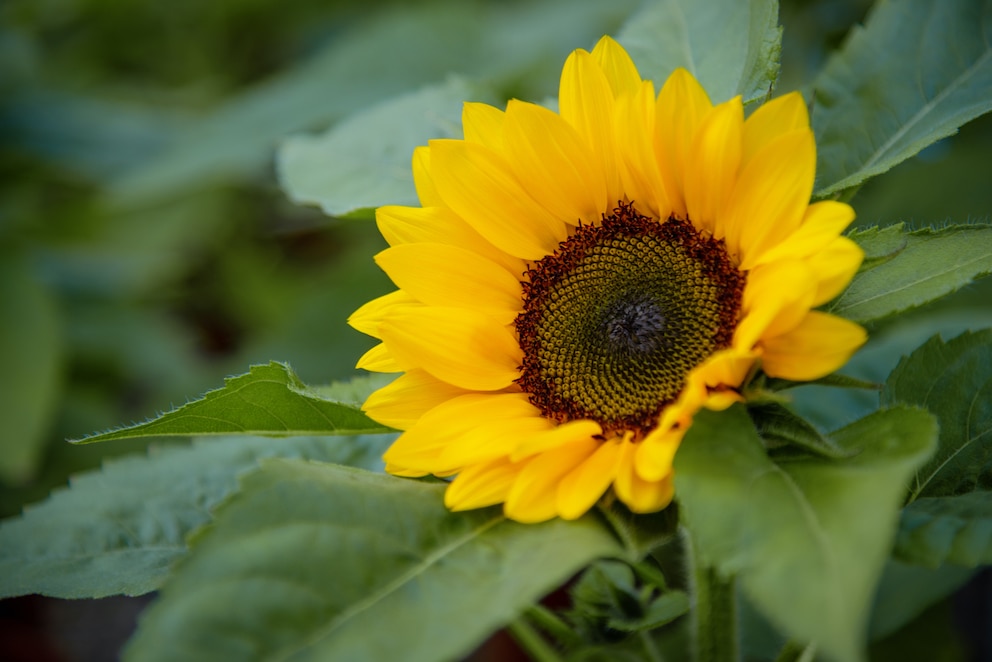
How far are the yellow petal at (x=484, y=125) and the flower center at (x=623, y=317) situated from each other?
0.11 meters

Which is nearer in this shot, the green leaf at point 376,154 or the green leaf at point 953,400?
the green leaf at point 953,400

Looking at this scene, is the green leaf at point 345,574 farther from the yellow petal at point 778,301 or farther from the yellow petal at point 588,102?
the yellow petal at point 588,102

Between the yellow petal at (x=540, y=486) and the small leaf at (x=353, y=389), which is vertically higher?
the small leaf at (x=353, y=389)

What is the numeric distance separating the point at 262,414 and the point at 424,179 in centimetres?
21

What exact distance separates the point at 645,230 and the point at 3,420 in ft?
3.89

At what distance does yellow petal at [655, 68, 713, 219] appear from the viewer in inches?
24.1

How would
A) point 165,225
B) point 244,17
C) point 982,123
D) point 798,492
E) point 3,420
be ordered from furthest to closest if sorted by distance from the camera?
point 244,17 < point 165,225 < point 982,123 < point 3,420 < point 798,492

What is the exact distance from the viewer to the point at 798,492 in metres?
0.53

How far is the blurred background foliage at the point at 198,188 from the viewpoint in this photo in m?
1.61

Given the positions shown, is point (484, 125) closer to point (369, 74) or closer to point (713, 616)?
point (713, 616)

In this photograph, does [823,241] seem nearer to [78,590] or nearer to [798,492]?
[798,492]

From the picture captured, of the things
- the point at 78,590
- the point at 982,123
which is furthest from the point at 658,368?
the point at 982,123

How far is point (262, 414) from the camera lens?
67 cm

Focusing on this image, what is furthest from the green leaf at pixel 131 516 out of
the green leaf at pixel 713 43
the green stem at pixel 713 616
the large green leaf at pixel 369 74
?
the large green leaf at pixel 369 74
